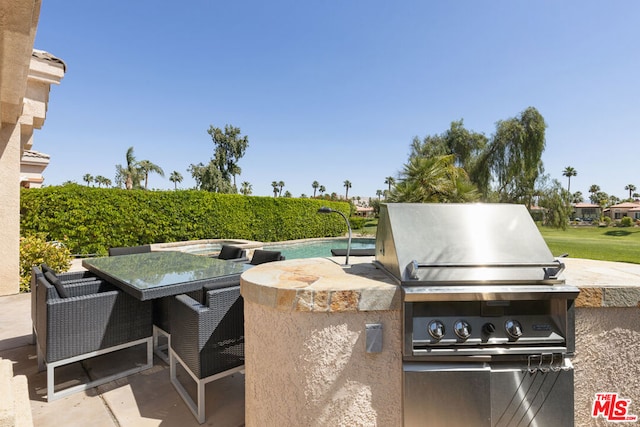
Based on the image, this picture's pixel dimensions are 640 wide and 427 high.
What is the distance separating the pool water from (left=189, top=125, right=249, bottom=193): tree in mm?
16061

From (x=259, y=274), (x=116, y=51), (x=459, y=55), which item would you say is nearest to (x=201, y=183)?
(x=116, y=51)

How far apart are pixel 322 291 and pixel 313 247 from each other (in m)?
13.0

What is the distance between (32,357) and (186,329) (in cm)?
229

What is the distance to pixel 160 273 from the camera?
3.31 meters

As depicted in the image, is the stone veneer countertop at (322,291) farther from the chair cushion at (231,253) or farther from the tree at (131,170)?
the tree at (131,170)

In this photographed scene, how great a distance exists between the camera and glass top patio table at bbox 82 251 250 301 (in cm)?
267

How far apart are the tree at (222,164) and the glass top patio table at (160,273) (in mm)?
24666

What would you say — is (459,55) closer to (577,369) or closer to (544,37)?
(544,37)

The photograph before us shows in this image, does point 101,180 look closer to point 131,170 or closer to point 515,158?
point 131,170

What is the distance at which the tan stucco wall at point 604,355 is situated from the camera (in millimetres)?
1674

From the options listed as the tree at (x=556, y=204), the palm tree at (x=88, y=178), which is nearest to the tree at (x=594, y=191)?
the tree at (x=556, y=204)

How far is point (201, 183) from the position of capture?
2817 cm

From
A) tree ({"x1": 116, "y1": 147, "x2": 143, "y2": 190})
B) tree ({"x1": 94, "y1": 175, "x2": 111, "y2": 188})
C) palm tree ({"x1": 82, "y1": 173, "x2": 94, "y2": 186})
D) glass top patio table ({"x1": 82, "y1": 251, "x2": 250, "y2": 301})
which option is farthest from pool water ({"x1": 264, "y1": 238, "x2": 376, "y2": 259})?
palm tree ({"x1": 82, "y1": 173, "x2": 94, "y2": 186})

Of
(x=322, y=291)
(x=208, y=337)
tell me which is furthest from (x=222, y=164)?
(x=322, y=291)
